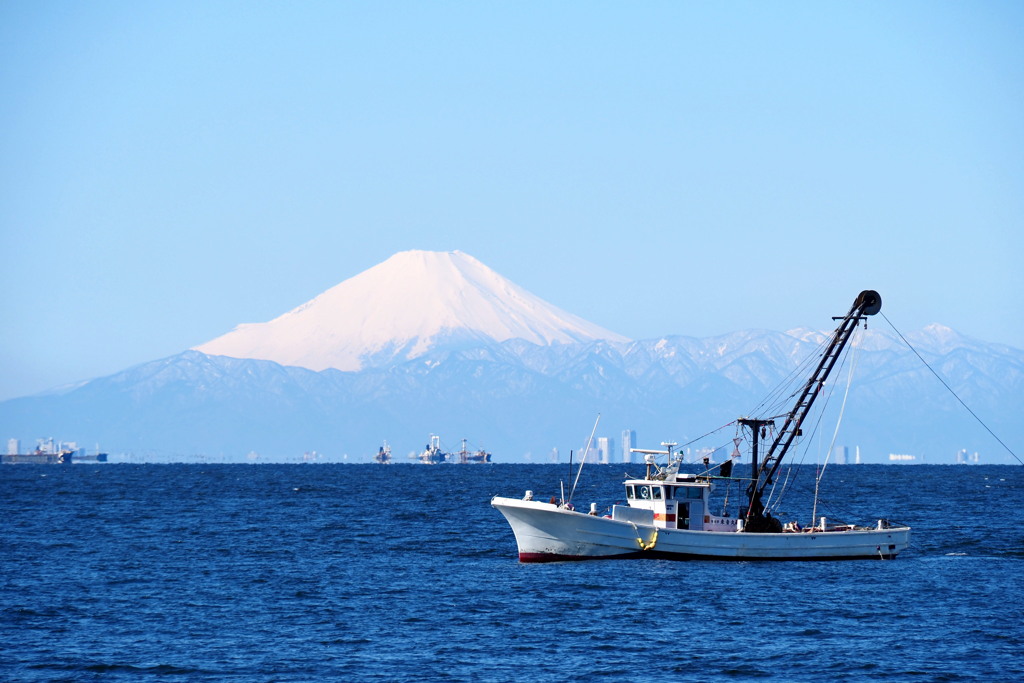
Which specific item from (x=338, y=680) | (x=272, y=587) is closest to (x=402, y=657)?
(x=338, y=680)

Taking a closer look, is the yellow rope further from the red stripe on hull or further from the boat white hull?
the red stripe on hull

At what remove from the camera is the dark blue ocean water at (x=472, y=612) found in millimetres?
38250

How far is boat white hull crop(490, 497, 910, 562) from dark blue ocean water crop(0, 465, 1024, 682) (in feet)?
2.93

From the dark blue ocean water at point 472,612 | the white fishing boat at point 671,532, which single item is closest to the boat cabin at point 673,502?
the white fishing boat at point 671,532

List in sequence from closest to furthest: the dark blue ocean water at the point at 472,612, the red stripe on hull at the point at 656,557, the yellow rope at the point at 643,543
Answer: the dark blue ocean water at the point at 472,612 → the yellow rope at the point at 643,543 → the red stripe on hull at the point at 656,557

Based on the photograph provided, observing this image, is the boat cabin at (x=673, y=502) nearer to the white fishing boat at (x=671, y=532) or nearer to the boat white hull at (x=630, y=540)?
the white fishing boat at (x=671, y=532)

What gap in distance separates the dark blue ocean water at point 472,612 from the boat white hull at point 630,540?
2.93 feet

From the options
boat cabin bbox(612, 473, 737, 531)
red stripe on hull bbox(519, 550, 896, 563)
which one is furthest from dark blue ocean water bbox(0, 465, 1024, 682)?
boat cabin bbox(612, 473, 737, 531)

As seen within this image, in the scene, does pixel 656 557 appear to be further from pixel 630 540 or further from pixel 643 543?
pixel 630 540

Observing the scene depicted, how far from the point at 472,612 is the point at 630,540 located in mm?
14696

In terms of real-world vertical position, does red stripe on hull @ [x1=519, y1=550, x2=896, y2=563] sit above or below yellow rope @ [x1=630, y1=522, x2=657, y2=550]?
below

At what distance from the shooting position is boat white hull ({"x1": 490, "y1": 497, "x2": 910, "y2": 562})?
198 ft

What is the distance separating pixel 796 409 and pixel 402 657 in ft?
114

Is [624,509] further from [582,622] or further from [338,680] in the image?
[338,680]
